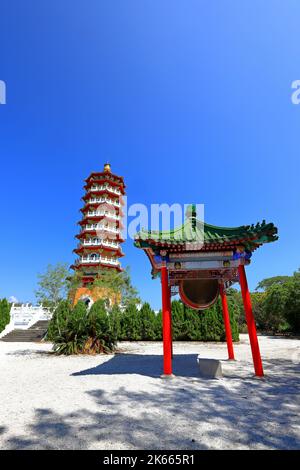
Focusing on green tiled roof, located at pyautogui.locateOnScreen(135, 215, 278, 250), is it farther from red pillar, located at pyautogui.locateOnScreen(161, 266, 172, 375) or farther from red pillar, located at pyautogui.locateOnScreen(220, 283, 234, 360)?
red pillar, located at pyautogui.locateOnScreen(220, 283, 234, 360)

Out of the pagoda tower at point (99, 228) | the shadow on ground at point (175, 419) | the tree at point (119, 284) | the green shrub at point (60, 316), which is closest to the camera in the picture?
the shadow on ground at point (175, 419)

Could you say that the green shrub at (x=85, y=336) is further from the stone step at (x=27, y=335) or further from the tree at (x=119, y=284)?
the stone step at (x=27, y=335)

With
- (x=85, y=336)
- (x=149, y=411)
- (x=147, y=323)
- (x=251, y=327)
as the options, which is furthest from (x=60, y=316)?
(x=149, y=411)

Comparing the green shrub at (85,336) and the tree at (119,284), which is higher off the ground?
the tree at (119,284)

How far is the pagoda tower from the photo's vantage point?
3378cm

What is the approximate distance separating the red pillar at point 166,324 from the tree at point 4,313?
22600 mm

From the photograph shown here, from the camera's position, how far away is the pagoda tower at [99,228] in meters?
33.8

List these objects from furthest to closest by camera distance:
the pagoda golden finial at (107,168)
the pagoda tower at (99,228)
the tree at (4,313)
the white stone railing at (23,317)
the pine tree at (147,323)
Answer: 1. the pagoda golden finial at (107,168)
2. the pagoda tower at (99,228)
3. the white stone railing at (23,317)
4. the tree at (4,313)
5. the pine tree at (147,323)

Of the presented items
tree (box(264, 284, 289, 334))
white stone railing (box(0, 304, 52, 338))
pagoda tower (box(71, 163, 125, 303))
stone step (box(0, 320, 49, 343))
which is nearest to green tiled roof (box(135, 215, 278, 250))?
stone step (box(0, 320, 49, 343))

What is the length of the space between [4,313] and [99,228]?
15692 millimetres

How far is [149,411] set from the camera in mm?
4484

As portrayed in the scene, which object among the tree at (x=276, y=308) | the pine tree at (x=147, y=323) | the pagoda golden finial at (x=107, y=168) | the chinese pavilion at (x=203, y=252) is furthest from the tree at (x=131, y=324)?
the pagoda golden finial at (x=107, y=168)

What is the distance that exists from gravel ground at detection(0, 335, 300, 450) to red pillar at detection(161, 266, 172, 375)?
1.55ft

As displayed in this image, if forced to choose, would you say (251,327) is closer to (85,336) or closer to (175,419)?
(175,419)
